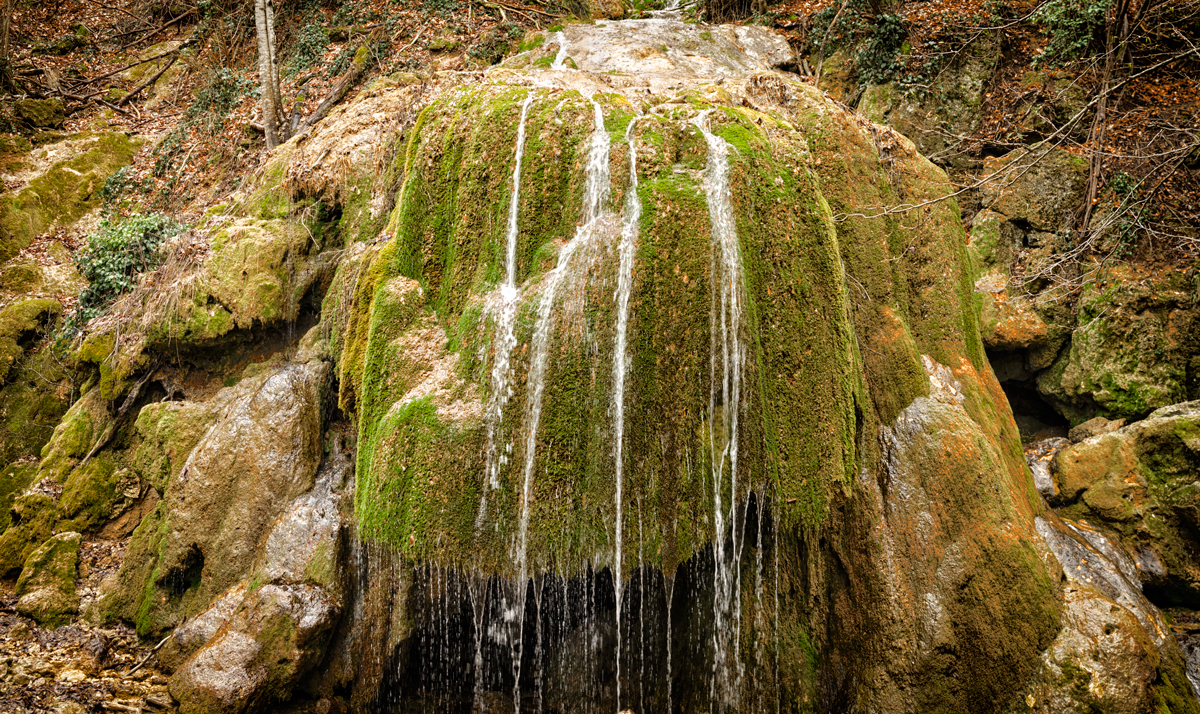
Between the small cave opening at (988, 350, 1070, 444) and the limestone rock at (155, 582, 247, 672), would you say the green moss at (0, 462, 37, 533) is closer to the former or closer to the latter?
the limestone rock at (155, 582, 247, 672)

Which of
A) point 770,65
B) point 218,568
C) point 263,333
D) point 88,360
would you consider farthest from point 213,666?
point 770,65

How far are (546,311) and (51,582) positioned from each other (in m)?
6.23

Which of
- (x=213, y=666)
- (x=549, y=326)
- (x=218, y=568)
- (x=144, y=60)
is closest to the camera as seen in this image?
(x=549, y=326)

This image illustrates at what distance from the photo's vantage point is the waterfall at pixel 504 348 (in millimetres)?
4172

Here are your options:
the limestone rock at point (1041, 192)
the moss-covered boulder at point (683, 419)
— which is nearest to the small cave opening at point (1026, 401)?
the limestone rock at point (1041, 192)

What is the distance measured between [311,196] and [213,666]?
17.2ft

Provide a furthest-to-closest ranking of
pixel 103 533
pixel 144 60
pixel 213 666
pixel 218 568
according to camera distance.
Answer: pixel 144 60
pixel 103 533
pixel 218 568
pixel 213 666

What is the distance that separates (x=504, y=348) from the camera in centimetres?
430

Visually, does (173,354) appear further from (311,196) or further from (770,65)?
(770,65)

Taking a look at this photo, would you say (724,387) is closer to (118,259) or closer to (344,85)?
(118,259)

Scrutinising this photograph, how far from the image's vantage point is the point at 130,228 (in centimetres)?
795

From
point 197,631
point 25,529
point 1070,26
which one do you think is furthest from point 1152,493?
point 25,529

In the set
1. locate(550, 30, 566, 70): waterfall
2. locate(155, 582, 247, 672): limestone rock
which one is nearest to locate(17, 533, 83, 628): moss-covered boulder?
locate(155, 582, 247, 672): limestone rock

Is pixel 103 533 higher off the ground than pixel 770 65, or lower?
lower
